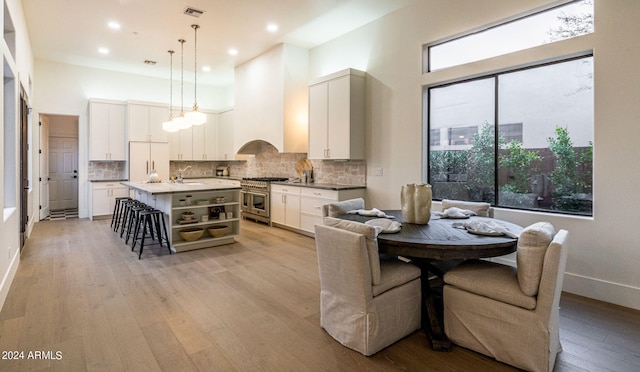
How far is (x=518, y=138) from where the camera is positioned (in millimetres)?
3920

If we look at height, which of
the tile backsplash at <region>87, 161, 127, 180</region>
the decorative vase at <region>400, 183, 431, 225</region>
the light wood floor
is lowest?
the light wood floor

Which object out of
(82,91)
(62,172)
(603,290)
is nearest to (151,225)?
(82,91)

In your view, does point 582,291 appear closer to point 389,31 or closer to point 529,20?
point 529,20

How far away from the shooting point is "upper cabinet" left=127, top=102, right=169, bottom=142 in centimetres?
782

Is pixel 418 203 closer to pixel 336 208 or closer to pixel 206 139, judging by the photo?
Result: pixel 336 208

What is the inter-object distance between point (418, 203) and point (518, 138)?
1871 millimetres

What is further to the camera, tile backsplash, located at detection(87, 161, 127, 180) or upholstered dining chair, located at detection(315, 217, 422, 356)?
tile backsplash, located at detection(87, 161, 127, 180)

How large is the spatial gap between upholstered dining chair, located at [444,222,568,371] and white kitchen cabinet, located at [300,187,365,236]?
304cm

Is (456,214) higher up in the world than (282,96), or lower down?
lower down

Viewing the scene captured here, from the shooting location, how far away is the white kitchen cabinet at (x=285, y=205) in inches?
240

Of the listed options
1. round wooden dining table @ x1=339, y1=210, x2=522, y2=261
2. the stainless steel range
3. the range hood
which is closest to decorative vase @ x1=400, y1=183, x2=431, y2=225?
round wooden dining table @ x1=339, y1=210, x2=522, y2=261

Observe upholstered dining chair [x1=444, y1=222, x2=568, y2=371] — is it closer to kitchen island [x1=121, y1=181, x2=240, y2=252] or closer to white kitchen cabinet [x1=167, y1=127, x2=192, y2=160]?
kitchen island [x1=121, y1=181, x2=240, y2=252]

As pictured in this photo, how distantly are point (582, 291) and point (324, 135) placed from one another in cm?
390

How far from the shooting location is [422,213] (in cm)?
291
